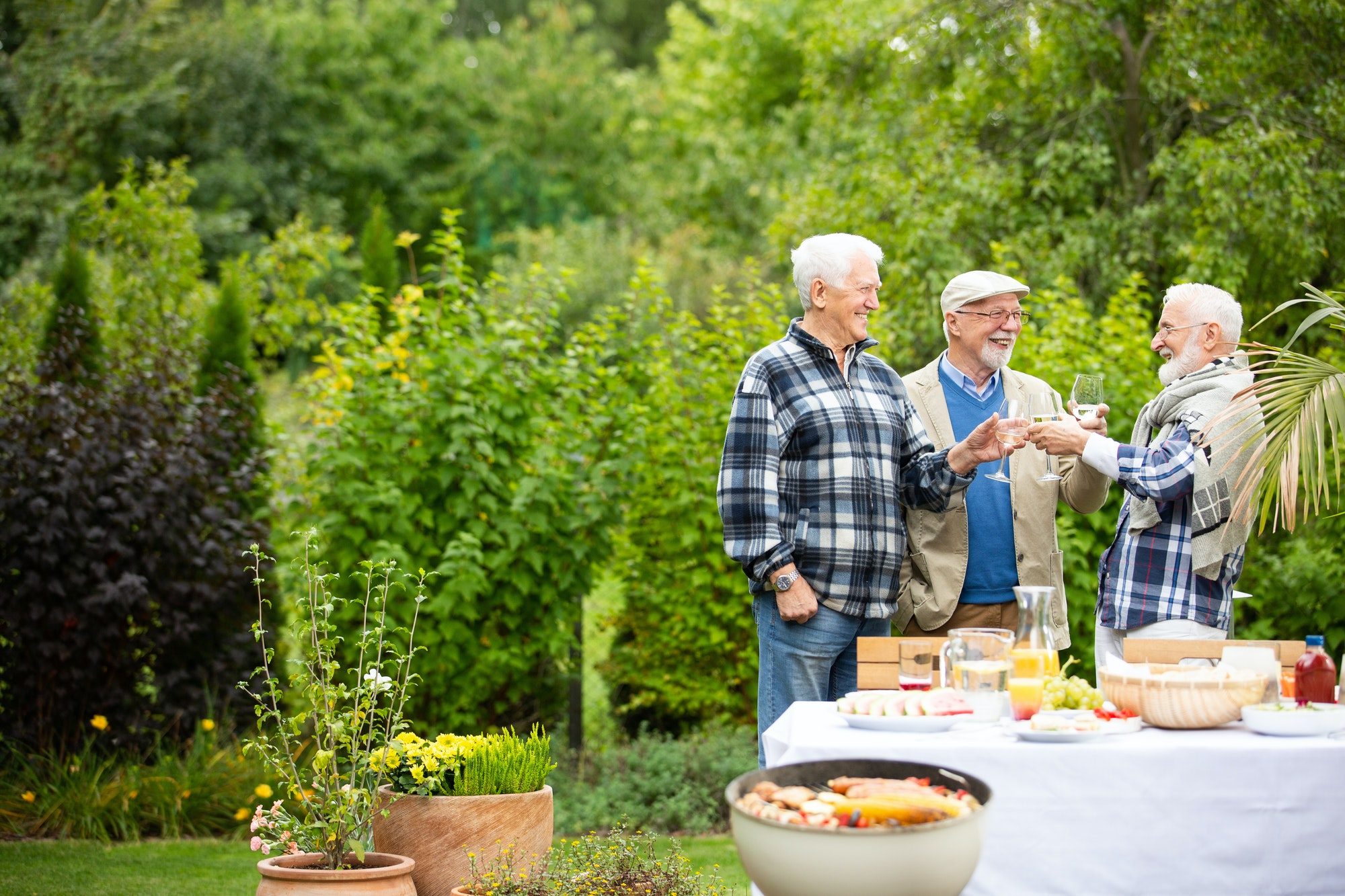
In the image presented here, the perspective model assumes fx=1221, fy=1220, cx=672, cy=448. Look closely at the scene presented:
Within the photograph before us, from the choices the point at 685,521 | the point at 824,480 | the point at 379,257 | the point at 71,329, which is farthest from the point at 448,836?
the point at 379,257

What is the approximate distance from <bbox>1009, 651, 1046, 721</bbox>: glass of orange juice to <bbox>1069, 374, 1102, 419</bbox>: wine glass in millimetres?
756

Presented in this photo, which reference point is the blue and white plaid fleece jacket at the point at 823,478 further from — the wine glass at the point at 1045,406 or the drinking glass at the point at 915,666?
the drinking glass at the point at 915,666

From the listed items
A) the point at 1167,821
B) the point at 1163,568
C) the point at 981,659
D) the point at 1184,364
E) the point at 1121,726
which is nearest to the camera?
the point at 1167,821

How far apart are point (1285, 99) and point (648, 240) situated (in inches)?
527

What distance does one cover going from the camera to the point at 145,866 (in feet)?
13.7

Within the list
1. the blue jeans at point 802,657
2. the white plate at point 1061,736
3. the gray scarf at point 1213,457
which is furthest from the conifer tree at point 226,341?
the white plate at point 1061,736

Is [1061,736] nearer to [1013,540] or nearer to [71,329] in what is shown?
[1013,540]

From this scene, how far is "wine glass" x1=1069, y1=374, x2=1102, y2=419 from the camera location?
283cm

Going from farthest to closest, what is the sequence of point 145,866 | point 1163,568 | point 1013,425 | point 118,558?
point 118,558 < point 145,866 < point 1163,568 < point 1013,425

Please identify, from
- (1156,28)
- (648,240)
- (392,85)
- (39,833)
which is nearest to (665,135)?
(648,240)

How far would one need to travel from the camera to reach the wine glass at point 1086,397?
2832 millimetres

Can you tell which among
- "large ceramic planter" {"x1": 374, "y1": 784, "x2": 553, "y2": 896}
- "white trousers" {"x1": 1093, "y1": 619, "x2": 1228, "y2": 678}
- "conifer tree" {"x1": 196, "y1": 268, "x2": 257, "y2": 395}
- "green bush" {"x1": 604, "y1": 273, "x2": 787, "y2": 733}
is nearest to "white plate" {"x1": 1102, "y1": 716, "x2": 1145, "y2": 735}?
"white trousers" {"x1": 1093, "y1": 619, "x2": 1228, "y2": 678}

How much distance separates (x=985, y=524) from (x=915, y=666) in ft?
3.06

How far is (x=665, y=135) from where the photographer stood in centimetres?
2103
